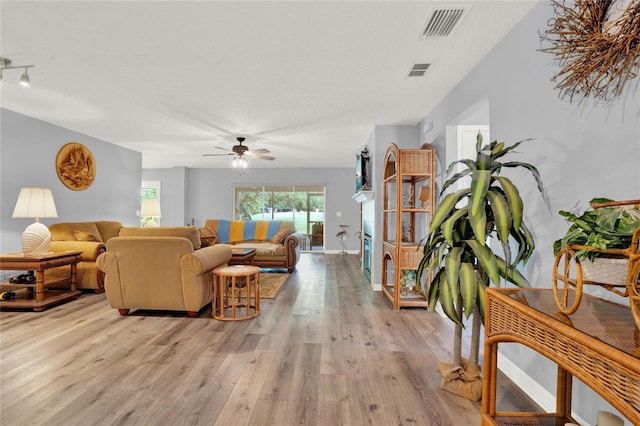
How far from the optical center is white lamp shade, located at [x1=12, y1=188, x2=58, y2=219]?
12.7 ft

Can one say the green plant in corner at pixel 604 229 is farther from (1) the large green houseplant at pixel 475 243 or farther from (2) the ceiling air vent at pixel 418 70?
(2) the ceiling air vent at pixel 418 70

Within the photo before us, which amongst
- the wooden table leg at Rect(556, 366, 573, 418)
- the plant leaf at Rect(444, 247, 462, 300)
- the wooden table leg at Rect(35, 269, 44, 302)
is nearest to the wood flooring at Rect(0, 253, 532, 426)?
the wooden table leg at Rect(35, 269, 44, 302)

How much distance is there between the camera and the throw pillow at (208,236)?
5851 millimetres

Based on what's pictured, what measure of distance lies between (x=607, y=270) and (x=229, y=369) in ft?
7.35

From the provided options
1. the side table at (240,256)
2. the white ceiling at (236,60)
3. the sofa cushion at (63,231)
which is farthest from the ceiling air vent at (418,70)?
the sofa cushion at (63,231)

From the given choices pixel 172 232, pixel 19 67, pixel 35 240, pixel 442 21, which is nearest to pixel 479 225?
pixel 442 21

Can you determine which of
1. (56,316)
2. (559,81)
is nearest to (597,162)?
(559,81)

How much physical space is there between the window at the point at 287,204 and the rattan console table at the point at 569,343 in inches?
330

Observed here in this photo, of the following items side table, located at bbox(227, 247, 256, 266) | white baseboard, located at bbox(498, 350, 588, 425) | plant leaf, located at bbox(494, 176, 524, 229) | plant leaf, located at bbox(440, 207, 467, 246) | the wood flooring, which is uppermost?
plant leaf, located at bbox(494, 176, 524, 229)

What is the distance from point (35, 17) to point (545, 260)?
3.72 meters

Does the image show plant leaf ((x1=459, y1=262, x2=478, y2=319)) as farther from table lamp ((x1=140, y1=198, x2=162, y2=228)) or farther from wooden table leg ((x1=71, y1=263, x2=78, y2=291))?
table lamp ((x1=140, y1=198, x2=162, y2=228))

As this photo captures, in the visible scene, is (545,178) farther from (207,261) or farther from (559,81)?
(207,261)

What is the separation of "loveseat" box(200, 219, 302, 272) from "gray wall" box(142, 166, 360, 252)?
2.71m

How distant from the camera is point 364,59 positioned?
2857 mm
